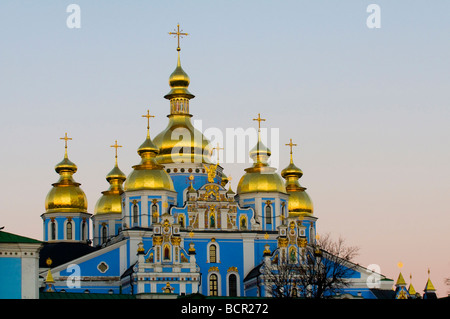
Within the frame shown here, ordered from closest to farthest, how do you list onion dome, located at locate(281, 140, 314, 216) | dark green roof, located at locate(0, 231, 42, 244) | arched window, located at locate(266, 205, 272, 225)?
dark green roof, located at locate(0, 231, 42, 244)
arched window, located at locate(266, 205, 272, 225)
onion dome, located at locate(281, 140, 314, 216)

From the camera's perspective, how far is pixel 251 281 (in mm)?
61812

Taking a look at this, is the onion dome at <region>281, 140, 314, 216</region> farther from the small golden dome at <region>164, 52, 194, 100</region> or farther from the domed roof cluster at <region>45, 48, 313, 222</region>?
the small golden dome at <region>164, 52, 194, 100</region>

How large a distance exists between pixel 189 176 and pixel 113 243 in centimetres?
605

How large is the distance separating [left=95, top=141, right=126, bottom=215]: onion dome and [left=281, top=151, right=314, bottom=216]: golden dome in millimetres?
9737

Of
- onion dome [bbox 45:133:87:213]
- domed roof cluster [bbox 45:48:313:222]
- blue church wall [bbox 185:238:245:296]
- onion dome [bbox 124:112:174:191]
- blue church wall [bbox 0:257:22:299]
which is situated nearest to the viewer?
blue church wall [bbox 0:257:22:299]

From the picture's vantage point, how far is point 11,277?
4350cm

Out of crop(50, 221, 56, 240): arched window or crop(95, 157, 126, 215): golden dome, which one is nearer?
crop(50, 221, 56, 240): arched window

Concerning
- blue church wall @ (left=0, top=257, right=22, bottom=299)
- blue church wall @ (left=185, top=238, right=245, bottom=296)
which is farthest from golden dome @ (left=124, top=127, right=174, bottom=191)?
blue church wall @ (left=0, top=257, right=22, bottom=299)

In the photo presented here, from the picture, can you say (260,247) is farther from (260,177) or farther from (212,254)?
(260,177)

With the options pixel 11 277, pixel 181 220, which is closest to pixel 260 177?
pixel 181 220

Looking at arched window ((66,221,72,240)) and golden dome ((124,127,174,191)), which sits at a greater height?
golden dome ((124,127,174,191))

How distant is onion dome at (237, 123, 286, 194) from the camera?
2621 inches

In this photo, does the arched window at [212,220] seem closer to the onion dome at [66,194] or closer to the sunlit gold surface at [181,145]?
the sunlit gold surface at [181,145]
